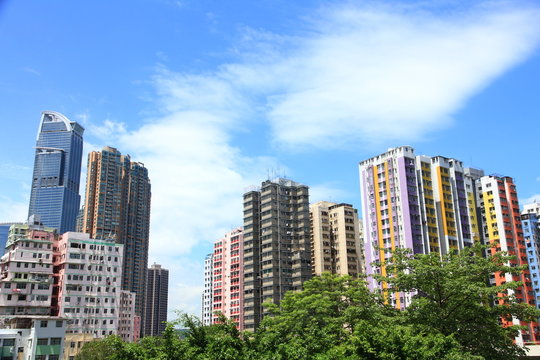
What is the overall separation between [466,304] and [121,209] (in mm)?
173993

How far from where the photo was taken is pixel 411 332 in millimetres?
27750

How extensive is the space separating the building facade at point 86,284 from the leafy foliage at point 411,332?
6469 centimetres

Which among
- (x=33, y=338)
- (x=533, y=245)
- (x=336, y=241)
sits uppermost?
(x=336, y=241)

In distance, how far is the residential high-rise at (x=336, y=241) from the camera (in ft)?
388

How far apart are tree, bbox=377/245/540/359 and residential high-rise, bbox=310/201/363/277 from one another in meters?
86.7

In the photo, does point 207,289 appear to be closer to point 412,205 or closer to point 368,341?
point 412,205

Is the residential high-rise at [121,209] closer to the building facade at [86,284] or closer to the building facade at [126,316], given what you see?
the building facade at [126,316]

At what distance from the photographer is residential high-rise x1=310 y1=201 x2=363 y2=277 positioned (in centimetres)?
11825

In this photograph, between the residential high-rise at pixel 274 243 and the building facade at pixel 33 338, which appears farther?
the residential high-rise at pixel 274 243

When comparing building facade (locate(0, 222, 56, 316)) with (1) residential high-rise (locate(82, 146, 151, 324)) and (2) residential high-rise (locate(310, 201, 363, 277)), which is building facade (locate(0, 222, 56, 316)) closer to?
(2) residential high-rise (locate(310, 201, 363, 277))

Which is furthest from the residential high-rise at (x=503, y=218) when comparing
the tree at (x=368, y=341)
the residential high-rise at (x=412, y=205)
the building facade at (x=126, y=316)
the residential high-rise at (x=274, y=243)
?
the building facade at (x=126, y=316)

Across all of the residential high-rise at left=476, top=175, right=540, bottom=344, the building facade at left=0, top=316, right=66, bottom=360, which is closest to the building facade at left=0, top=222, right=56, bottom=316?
the building facade at left=0, top=316, right=66, bottom=360

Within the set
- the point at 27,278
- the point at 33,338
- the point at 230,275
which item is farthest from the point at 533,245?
the point at 27,278

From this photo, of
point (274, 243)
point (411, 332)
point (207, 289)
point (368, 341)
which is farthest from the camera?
point (207, 289)
